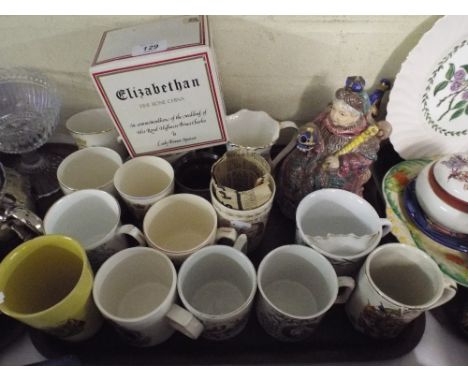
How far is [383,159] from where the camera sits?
29.0 inches

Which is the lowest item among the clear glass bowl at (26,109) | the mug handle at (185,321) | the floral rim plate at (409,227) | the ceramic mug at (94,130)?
the floral rim plate at (409,227)

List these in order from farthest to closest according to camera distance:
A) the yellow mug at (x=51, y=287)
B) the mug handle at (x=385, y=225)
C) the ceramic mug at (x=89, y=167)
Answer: the ceramic mug at (x=89, y=167)
the mug handle at (x=385, y=225)
the yellow mug at (x=51, y=287)

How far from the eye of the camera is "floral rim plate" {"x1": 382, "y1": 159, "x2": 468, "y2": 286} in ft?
1.87

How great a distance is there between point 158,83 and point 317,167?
0.28m

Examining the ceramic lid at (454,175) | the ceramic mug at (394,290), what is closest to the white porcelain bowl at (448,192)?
the ceramic lid at (454,175)

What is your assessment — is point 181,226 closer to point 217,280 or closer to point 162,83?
point 217,280

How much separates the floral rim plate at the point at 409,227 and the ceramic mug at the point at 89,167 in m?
0.50

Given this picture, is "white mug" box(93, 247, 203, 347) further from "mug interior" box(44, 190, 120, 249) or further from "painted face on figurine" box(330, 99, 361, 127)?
"painted face on figurine" box(330, 99, 361, 127)

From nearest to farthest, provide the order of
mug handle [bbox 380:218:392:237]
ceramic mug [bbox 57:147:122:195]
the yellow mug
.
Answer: the yellow mug, mug handle [bbox 380:218:392:237], ceramic mug [bbox 57:147:122:195]

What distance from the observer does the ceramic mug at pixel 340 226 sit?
534 millimetres

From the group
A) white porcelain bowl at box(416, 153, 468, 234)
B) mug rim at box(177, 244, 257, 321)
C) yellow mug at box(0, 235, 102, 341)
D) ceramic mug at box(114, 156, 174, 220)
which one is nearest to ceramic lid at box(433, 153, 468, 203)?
white porcelain bowl at box(416, 153, 468, 234)

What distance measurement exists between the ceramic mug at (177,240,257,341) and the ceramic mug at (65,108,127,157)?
303 mm

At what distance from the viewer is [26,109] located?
73cm

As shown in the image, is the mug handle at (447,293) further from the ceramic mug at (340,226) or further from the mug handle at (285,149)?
the mug handle at (285,149)
